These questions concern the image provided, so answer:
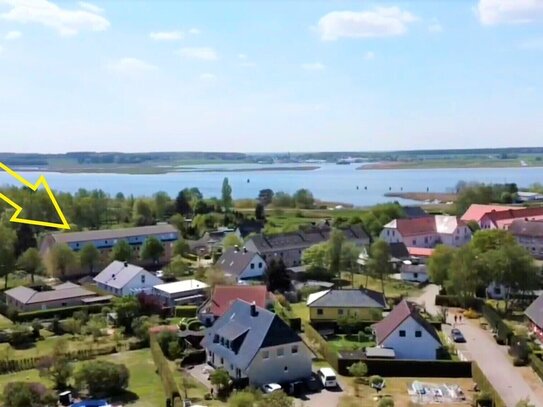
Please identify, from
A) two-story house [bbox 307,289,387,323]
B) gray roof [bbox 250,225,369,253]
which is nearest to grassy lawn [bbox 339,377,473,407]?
two-story house [bbox 307,289,387,323]

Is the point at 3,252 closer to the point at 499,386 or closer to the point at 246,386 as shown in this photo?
the point at 246,386

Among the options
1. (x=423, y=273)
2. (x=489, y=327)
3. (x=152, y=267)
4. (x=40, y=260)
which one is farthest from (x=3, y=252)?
(x=489, y=327)

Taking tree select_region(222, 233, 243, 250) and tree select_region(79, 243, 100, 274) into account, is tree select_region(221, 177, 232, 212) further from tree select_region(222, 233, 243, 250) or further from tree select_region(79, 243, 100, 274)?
tree select_region(79, 243, 100, 274)

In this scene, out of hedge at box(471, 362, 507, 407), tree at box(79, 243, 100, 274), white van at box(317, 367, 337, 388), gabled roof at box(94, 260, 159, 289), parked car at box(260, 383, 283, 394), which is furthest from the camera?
tree at box(79, 243, 100, 274)

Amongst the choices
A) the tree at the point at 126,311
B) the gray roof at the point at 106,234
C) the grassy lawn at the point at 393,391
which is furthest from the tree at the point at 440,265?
the gray roof at the point at 106,234

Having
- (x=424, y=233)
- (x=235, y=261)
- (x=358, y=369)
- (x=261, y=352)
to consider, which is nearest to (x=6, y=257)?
(x=235, y=261)

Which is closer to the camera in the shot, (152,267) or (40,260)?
(40,260)
